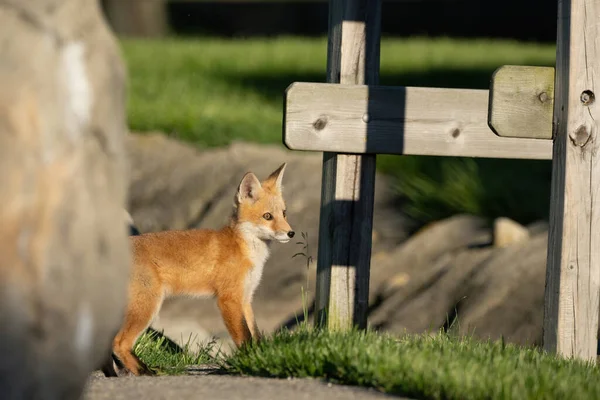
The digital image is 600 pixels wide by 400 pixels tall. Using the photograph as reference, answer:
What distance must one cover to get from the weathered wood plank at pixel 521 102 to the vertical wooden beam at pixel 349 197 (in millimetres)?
906

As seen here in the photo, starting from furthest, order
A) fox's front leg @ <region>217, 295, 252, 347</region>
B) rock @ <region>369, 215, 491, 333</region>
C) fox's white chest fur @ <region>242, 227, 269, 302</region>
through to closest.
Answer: rock @ <region>369, 215, 491, 333</region>
fox's white chest fur @ <region>242, 227, 269, 302</region>
fox's front leg @ <region>217, 295, 252, 347</region>

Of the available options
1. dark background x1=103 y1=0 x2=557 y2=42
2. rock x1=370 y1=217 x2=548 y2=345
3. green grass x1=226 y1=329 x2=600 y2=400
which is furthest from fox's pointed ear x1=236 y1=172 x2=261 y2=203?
dark background x1=103 y1=0 x2=557 y2=42

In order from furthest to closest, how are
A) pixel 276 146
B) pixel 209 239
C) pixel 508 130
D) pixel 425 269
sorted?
pixel 276 146 → pixel 425 269 → pixel 209 239 → pixel 508 130

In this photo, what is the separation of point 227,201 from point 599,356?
7249mm

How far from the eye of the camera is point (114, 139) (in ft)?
12.0

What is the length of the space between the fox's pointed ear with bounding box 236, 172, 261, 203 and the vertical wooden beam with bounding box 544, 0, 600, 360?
221 cm

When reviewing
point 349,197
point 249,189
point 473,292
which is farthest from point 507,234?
point 349,197

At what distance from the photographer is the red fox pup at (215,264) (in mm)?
5793

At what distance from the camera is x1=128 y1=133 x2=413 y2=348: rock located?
11328 mm

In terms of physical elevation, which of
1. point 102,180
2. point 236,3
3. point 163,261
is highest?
point 236,3

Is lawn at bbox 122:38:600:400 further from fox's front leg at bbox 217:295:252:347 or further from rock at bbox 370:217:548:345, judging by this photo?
rock at bbox 370:217:548:345

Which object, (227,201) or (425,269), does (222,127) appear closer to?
(227,201)

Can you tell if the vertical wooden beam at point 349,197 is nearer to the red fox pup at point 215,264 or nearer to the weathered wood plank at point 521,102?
the red fox pup at point 215,264

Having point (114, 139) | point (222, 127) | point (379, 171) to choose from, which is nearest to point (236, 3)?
point (222, 127)
